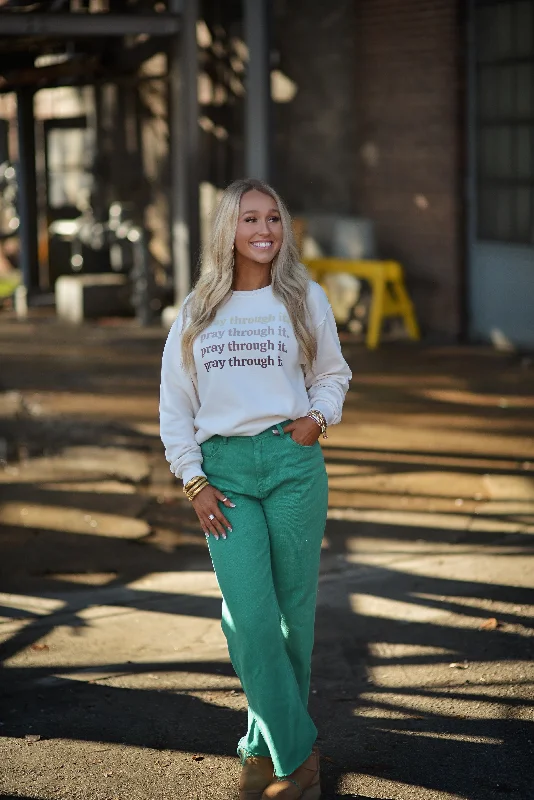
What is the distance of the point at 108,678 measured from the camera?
451cm

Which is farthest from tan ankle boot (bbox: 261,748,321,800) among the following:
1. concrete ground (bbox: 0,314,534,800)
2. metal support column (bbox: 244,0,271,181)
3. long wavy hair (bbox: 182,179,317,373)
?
metal support column (bbox: 244,0,271,181)

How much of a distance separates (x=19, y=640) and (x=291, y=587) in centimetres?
175

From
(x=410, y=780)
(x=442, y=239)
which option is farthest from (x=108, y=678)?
(x=442, y=239)

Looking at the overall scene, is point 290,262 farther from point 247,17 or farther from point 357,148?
point 357,148

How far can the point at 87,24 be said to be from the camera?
11.9 meters

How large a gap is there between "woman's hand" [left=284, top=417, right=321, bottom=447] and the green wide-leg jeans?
0.02 metres

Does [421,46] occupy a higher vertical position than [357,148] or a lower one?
higher

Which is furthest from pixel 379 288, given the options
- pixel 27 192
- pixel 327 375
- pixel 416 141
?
pixel 327 375

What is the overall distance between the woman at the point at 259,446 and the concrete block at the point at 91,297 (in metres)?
10.7

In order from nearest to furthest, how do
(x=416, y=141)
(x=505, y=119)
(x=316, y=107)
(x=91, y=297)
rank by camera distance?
(x=505, y=119)
(x=416, y=141)
(x=316, y=107)
(x=91, y=297)

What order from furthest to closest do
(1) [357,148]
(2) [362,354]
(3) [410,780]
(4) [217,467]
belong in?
1. (1) [357,148]
2. (2) [362,354]
3. (3) [410,780]
4. (4) [217,467]

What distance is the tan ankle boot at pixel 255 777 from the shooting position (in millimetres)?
3543

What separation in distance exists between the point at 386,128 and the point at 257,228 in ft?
31.3

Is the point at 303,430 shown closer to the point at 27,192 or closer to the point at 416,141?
the point at 416,141
